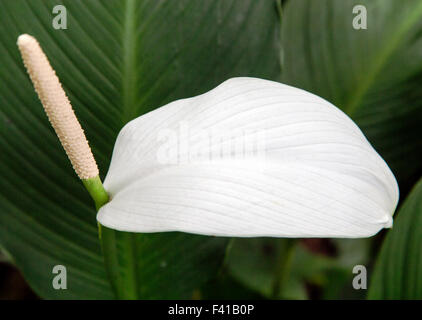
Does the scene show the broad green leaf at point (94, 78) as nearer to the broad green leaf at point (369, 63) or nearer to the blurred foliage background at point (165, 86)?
the blurred foliage background at point (165, 86)

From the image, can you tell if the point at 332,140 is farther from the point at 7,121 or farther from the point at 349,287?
the point at 349,287

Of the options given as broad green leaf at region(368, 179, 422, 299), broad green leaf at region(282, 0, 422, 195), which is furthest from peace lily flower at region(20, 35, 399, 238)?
broad green leaf at region(282, 0, 422, 195)

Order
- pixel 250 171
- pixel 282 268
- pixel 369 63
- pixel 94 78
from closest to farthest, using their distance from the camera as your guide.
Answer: pixel 250 171 < pixel 94 78 < pixel 369 63 < pixel 282 268

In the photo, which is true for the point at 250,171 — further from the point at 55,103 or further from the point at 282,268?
the point at 282,268

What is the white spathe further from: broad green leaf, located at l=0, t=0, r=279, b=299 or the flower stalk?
broad green leaf, located at l=0, t=0, r=279, b=299

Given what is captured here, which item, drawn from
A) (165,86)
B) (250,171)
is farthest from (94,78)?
(250,171)

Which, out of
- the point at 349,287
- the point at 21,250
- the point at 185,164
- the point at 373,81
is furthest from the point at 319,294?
the point at 185,164

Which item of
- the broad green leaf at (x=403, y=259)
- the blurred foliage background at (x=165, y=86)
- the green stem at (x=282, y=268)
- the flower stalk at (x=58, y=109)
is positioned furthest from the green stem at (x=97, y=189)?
the green stem at (x=282, y=268)
